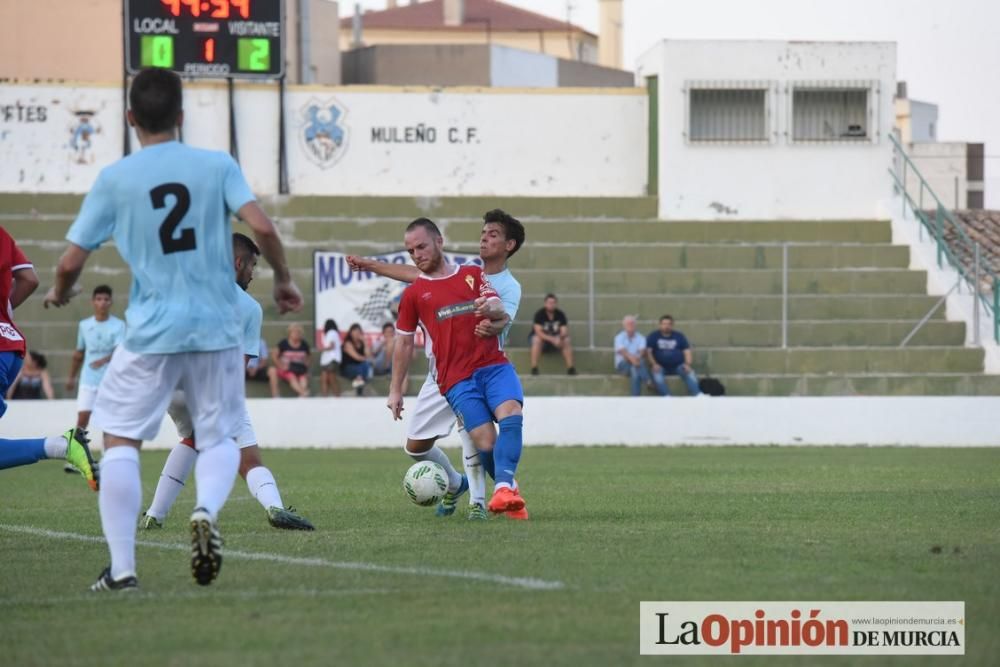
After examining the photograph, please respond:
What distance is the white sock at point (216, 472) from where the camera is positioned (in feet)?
21.9

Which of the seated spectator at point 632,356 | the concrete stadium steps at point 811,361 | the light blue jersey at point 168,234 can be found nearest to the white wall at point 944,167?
the concrete stadium steps at point 811,361

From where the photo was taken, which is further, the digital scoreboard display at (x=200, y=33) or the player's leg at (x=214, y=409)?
the digital scoreboard display at (x=200, y=33)

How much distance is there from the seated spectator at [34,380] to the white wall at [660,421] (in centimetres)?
134

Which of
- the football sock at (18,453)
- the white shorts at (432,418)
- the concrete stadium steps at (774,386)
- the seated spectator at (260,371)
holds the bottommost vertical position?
the concrete stadium steps at (774,386)

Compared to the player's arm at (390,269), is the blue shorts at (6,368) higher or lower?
lower

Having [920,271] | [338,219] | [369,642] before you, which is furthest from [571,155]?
[369,642]

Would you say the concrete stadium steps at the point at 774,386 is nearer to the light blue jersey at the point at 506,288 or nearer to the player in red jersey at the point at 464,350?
the light blue jersey at the point at 506,288

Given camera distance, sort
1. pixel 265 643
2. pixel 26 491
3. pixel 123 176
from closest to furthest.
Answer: pixel 265 643
pixel 123 176
pixel 26 491

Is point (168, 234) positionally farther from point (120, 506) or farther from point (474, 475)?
point (474, 475)

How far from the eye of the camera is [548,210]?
3094cm

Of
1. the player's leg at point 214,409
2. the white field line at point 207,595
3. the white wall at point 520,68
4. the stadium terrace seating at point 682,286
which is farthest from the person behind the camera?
the white wall at point 520,68

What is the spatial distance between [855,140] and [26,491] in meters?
21.6

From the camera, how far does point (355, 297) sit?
27016 millimetres

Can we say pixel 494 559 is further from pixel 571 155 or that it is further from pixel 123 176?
pixel 571 155
